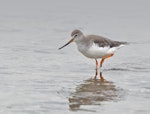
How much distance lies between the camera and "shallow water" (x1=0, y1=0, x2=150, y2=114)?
1091cm

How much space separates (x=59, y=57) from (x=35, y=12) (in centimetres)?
714

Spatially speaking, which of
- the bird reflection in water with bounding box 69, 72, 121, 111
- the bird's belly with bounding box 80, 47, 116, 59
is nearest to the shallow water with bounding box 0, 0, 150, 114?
the bird reflection in water with bounding box 69, 72, 121, 111

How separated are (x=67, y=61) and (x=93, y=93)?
3457mm

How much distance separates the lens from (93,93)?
39.0ft

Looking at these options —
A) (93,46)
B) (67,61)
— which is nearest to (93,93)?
(93,46)

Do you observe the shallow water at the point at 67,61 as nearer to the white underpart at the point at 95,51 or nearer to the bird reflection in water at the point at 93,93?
the bird reflection in water at the point at 93,93

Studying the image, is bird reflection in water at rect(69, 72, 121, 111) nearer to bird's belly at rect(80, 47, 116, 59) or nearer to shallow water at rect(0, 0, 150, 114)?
shallow water at rect(0, 0, 150, 114)

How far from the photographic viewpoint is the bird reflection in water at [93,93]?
11.0m

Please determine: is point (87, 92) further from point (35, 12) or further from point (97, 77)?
point (35, 12)

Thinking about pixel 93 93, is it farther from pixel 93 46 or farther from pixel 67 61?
pixel 67 61

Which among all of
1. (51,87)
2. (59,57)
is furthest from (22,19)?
(51,87)

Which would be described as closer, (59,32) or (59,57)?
(59,57)

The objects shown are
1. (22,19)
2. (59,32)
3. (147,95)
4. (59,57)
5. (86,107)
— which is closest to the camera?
(86,107)

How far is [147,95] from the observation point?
1152 centimetres
